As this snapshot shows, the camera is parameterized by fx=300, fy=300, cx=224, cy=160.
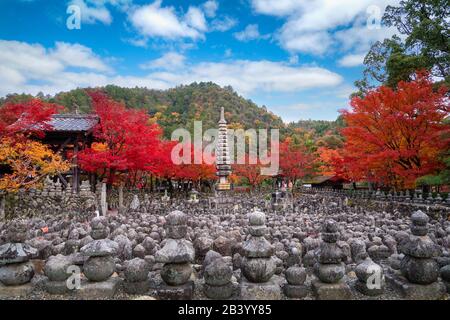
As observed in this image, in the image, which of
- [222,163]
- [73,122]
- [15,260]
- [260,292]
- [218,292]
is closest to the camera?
[260,292]

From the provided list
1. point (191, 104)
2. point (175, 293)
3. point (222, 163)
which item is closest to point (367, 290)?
point (175, 293)

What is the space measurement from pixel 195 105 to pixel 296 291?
6603cm

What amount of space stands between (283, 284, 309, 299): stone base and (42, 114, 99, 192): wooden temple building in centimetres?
1474

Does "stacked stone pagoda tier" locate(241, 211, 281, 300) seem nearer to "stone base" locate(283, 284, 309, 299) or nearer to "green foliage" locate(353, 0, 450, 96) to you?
"stone base" locate(283, 284, 309, 299)

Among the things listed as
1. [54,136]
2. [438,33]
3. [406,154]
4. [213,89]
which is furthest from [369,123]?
[213,89]

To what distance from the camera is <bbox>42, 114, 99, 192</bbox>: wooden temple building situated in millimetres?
15883

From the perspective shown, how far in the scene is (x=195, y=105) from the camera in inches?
2657

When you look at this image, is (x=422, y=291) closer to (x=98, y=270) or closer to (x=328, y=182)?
(x=98, y=270)

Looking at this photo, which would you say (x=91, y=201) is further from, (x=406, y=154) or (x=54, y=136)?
(x=406, y=154)

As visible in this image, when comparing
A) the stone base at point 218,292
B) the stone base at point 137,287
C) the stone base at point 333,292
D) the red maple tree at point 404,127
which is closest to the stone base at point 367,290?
the stone base at point 333,292

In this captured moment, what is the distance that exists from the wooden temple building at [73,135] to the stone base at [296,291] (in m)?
14.7

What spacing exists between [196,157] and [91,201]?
38.5 feet

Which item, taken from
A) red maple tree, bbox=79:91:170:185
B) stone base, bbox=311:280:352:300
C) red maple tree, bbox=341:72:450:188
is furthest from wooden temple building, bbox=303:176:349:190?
stone base, bbox=311:280:352:300

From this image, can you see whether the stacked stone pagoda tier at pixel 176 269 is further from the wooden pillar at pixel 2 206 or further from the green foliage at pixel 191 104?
the green foliage at pixel 191 104
